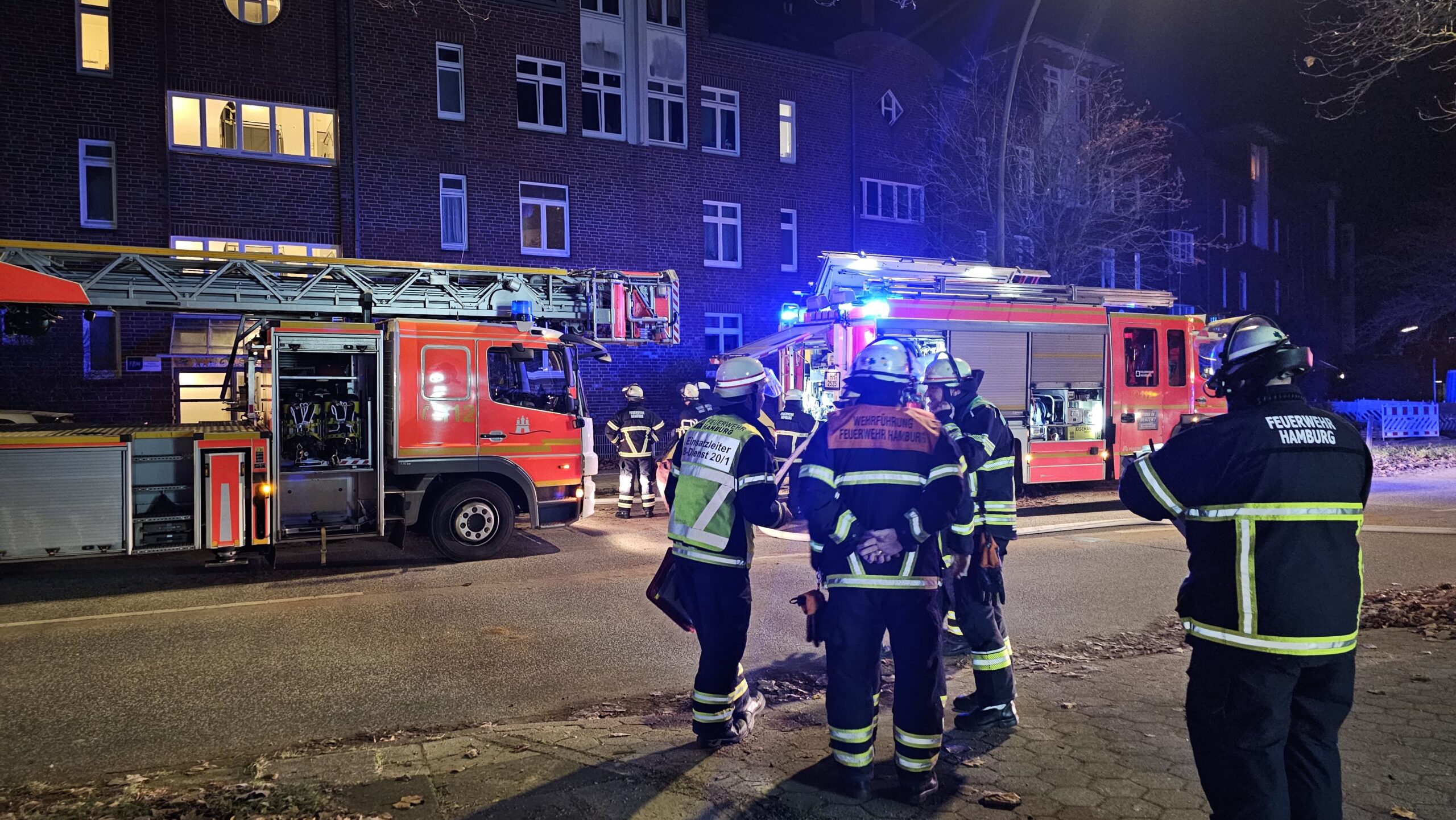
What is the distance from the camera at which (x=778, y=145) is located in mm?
A: 22922

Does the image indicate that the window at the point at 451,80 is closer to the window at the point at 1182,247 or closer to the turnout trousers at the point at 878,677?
the turnout trousers at the point at 878,677

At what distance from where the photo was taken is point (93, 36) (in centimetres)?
→ 1619

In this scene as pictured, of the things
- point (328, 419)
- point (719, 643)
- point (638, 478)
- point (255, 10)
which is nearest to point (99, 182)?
point (255, 10)

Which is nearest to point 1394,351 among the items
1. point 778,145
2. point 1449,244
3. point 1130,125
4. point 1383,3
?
point 1449,244

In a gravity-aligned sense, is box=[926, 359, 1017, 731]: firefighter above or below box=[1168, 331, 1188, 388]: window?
below

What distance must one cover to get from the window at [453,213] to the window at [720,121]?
20.1 feet

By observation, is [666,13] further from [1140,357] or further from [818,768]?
[818,768]

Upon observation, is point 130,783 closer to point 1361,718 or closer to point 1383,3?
point 1361,718

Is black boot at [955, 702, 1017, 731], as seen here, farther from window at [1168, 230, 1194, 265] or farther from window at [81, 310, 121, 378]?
window at [1168, 230, 1194, 265]

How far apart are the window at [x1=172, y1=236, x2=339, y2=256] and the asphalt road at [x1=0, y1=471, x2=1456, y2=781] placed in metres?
9.02

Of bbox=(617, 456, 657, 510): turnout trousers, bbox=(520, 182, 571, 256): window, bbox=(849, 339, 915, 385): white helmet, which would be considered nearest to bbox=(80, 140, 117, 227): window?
bbox=(520, 182, 571, 256): window

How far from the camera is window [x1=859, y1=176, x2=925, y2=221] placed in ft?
80.4

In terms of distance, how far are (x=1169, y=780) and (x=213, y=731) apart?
4.67m

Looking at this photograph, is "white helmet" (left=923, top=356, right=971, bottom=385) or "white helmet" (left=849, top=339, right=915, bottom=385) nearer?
"white helmet" (left=849, top=339, right=915, bottom=385)
